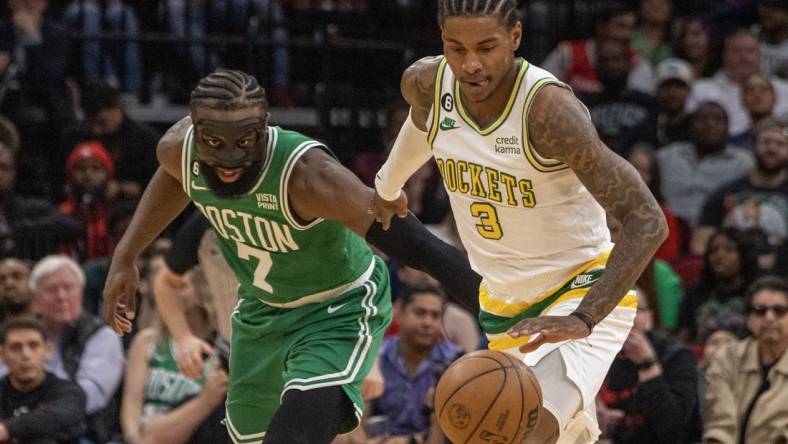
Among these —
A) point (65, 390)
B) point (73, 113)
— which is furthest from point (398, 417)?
point (73, 113)

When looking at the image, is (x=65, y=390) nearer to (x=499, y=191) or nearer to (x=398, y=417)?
(x=398, y=417)

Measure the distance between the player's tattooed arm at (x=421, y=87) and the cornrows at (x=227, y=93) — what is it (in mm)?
618

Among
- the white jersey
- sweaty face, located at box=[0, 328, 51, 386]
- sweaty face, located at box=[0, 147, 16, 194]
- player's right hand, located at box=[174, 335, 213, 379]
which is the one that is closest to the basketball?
the white jersey

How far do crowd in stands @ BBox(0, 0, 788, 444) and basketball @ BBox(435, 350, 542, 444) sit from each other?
5.37ft

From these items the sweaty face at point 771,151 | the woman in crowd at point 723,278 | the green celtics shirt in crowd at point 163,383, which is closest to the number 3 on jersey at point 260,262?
the green celtics shirt in crowd at point 163,383

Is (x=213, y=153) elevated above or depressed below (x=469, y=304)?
above

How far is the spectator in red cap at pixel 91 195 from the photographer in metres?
11.3

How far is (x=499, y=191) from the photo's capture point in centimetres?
584

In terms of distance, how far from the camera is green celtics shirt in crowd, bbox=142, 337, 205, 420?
30.5 ft

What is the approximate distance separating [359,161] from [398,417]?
11.3 feet

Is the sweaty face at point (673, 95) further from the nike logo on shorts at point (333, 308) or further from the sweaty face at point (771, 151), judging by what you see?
the nike logo on shorts at point (333, 308)

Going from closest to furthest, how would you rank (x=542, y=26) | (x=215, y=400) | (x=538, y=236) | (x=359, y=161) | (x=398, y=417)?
(x=538, y=236), (x=215, y=400), (x=398, y=417), (x=359, y=161), (x=542, y=26)

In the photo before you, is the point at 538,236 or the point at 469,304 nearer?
the point at 538,236

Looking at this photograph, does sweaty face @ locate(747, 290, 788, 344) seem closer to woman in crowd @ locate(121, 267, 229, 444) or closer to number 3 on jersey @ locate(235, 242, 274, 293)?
woman in crowd @ locate(121, 267, 229, 444)
